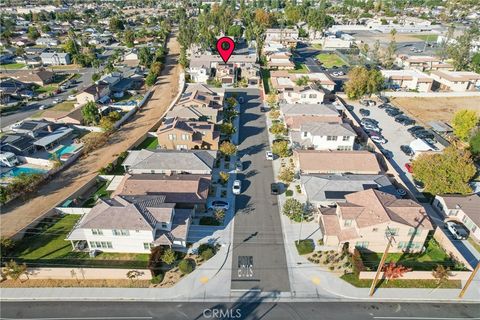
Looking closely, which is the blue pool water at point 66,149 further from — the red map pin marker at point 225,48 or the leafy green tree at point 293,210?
the red map pin marker at point 225,48

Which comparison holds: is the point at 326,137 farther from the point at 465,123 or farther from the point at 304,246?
the point at 465,123

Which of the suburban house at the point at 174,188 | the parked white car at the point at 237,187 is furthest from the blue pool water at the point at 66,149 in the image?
the parked white car at the point at 237,187

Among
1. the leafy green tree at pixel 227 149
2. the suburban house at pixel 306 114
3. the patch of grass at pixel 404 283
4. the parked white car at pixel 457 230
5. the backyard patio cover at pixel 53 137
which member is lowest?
the patch of grass at pixel 404 283

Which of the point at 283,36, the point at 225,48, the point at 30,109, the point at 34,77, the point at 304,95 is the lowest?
the point at 30,109

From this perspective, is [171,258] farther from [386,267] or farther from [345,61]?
[345,61]

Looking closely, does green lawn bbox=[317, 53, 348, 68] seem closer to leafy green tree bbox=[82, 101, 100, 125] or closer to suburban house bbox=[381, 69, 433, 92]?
suburban house bbox=[381, 69, 433, 92]

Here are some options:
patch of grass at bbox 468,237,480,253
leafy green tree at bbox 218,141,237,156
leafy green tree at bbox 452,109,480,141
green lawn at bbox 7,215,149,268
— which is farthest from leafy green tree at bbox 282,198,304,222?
leafy green tree at bbox 452,109,480,141

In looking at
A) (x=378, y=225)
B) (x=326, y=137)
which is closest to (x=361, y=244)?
(x=378, y=225)
